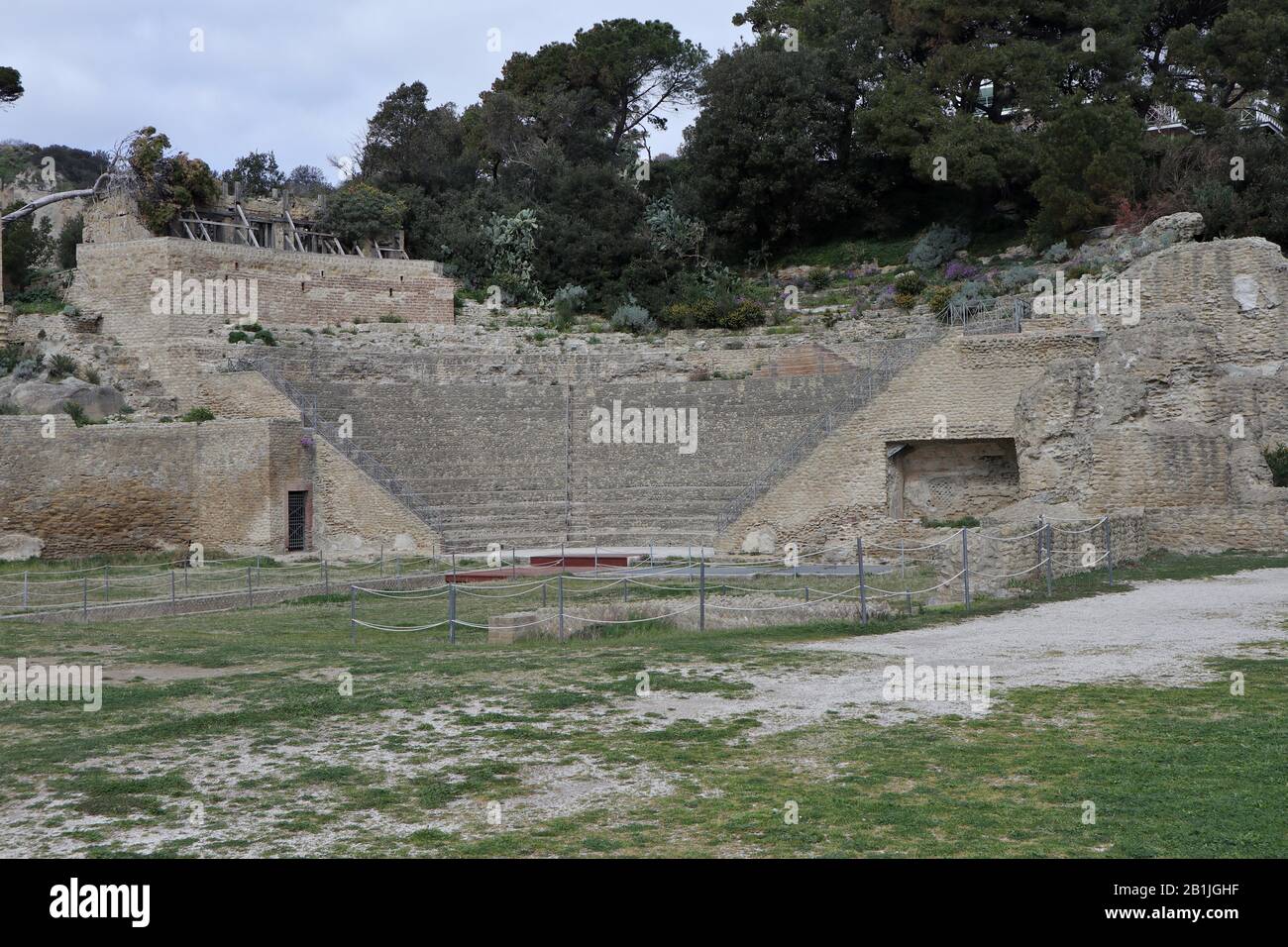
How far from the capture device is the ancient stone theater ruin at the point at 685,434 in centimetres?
2202

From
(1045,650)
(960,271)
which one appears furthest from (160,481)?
(960,271)

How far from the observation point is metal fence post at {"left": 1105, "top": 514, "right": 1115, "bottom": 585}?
55.8 feet

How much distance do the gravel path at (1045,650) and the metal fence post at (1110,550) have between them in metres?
0.97

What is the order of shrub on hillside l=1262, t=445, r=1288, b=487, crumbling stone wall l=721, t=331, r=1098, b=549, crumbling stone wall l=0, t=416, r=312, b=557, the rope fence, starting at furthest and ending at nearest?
crumbling stone wall l=0, t=416, r=312, b=557, crumbling stone wall l=721, t=331, r=1098, b=549, shrub on hillside l=1262, t=445, r=1288, b=487, the rope fence

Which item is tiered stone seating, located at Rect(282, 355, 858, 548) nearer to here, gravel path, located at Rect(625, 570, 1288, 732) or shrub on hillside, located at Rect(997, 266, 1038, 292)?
shrub on hillside, located at Rect(997, 266, 1038, 292)

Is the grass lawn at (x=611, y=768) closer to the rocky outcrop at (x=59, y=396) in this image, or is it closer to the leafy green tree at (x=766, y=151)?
the rocky outcrop at (x=59, y=396)

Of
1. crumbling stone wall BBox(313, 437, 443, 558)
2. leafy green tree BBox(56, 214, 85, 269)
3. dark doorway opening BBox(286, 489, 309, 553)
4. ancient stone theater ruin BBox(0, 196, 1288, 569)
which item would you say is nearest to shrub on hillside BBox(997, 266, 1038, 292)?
ancient stone theater ruin BBox(0, 196, 1288, 569)

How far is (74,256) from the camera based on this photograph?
3522 cm

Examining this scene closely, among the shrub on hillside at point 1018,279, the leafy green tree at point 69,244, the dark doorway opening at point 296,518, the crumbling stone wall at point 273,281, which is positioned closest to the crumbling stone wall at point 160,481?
the dark doorway opening at point 296,518

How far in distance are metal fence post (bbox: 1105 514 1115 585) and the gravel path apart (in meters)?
0.97

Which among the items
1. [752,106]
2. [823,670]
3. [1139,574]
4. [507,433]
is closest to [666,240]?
[752,106]

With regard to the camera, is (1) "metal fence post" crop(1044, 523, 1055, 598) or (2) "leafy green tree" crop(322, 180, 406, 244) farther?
(2) "leafy green tree" crop(322, 180, 406, 244)

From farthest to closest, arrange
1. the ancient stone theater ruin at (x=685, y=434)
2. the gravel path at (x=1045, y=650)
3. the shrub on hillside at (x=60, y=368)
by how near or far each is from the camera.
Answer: the shrub on hillside at (x=60, y=368)
the ancient stone theater ruin at (x=685, y=434)
the gravel path at (x=1045, y=650)

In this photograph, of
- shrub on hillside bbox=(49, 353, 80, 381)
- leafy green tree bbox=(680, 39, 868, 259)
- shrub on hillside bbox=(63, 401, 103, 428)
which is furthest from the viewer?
leafy green tree bbox=(680, 39, 868, 259)
